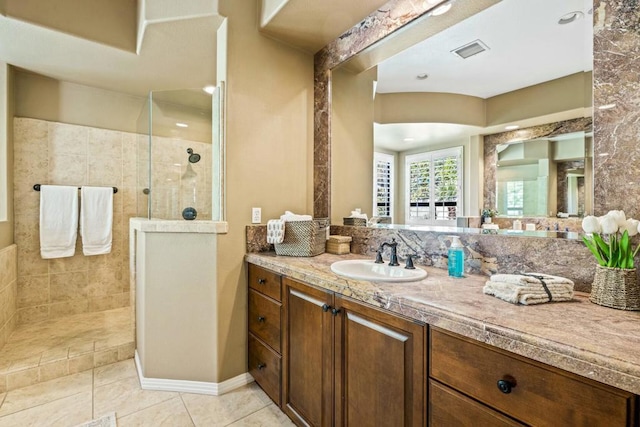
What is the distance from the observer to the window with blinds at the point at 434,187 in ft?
5.46

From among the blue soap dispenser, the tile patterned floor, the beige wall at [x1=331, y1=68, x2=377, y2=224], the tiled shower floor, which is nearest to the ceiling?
the beige wall at [x1=331, y1=68, x2=377, y2=224]

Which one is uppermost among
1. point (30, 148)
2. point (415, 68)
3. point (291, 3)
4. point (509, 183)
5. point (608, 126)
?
point (291, 3)

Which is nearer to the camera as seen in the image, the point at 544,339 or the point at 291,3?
the point at 544,339

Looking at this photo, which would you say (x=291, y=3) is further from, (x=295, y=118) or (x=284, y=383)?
(x=284, y=383)

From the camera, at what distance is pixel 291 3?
73.2 inches

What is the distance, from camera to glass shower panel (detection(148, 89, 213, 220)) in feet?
8.46

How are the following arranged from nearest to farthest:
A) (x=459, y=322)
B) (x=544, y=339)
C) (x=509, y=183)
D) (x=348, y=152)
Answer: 1. (x=544, y=339)
2. (x=459, y=322)
3. (x=509, y=183)
4. (x=348, y=152)

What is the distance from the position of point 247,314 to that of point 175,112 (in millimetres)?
1929

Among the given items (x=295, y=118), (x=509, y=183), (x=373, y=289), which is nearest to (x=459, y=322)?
(x=373, y=289)

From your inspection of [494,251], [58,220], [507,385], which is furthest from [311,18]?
[58,220]

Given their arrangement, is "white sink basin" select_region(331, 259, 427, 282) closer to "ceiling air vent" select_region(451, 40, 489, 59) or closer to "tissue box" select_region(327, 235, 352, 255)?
"tissue box" select_region(327, 235, 352, 255)

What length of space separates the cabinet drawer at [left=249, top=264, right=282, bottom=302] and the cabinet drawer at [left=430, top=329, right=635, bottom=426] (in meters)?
1.00

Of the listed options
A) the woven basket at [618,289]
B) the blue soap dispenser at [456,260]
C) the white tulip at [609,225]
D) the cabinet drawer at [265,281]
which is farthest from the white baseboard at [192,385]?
the white tulip at [609,225]

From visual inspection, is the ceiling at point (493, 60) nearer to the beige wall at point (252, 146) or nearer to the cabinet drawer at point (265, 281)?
the beige wall at point (252, 146)
